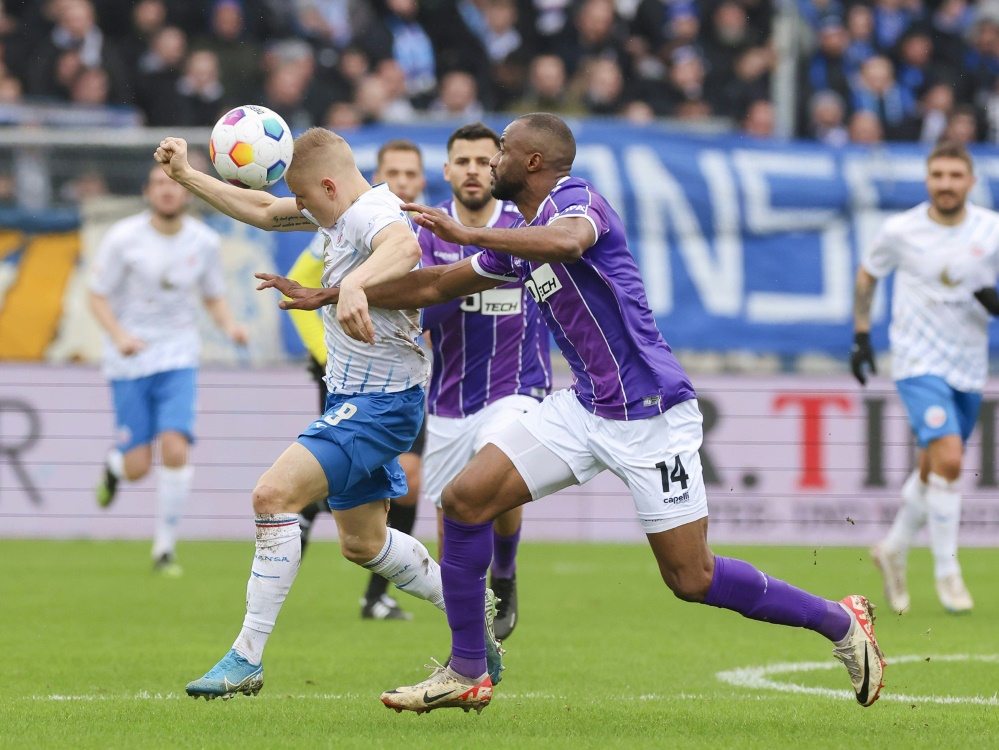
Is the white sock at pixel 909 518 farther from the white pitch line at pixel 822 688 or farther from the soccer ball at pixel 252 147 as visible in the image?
the soccer ball at pixel 252 147

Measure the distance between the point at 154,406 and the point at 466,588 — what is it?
6.43 meters

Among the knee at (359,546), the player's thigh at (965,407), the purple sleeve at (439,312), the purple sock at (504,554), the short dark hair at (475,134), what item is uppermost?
the short dark hair at (475,134)

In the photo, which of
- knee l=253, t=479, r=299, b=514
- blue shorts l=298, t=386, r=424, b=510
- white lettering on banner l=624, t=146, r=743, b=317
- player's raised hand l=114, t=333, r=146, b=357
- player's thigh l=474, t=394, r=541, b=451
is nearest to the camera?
knee l=253, t=479, r=299, b=514

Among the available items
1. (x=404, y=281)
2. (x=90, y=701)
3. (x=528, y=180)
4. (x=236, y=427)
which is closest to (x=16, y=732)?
(x=90, y=701)

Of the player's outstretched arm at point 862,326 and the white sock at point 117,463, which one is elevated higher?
the player's outstretched arm at point 862,326

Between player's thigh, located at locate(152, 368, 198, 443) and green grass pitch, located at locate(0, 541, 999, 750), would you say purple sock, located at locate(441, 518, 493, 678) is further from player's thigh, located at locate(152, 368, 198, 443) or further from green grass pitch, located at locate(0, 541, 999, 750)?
player's thigh, located at locate(152, 368, 198, 443)

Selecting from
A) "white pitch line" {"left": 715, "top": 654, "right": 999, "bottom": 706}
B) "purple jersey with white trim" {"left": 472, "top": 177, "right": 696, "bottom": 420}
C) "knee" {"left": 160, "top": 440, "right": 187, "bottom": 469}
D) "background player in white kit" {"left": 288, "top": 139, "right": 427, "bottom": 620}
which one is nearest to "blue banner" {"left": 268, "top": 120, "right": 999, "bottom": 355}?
"knee" {"left": 160, "top": 440, "right": 187, "bottom": 469}

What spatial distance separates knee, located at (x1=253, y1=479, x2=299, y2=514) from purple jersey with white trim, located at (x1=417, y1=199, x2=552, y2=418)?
2.14m

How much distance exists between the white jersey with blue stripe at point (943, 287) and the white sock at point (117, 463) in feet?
18.8

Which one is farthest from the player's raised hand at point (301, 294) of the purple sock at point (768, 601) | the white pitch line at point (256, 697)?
the purple sock at point (768, 601)

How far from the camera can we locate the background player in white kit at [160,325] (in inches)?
453

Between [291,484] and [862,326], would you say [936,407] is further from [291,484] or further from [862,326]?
[291,484]

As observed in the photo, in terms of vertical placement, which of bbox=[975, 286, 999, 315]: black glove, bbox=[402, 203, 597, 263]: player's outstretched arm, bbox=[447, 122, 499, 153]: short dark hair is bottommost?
bbox=[975, 286, 999, 315]: black glove

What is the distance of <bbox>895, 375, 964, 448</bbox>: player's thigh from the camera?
967 centimetres
